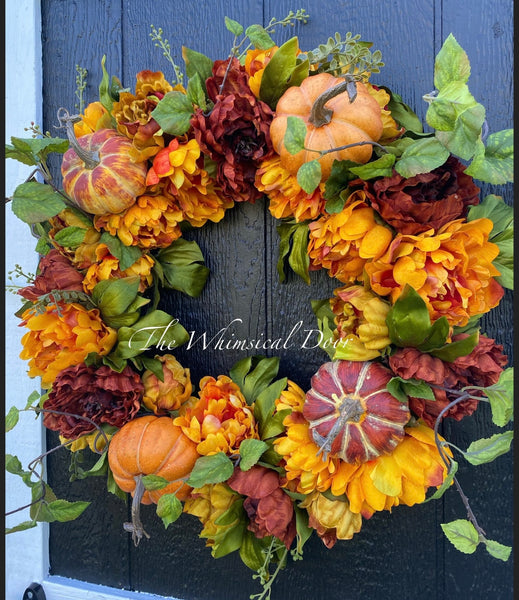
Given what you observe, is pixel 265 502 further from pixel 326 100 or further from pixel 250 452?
pixel 326 100

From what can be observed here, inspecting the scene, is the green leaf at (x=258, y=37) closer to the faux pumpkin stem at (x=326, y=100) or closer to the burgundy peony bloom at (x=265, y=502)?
the faux pumpkin stem at (x=326, y=100)

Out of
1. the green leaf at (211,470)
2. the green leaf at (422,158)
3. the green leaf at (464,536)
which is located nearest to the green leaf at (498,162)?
the green leaf at (422,158)

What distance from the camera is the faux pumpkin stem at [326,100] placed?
0.62 m

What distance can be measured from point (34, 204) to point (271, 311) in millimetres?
402

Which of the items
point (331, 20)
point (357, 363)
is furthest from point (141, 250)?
point (331, 20)

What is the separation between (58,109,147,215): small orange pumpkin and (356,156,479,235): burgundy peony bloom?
0.35 m

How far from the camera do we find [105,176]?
0.76 m

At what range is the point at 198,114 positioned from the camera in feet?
2.43

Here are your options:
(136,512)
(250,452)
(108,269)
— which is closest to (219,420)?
(250,452)

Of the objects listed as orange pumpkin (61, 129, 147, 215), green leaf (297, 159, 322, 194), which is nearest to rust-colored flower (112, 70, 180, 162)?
orange pumpkin (61, 129, 147, 215)

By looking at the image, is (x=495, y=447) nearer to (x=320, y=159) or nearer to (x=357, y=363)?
(x=357, y=363)

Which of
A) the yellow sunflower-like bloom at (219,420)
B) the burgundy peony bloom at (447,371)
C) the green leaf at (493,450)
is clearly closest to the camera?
the green leaf at (493,450)

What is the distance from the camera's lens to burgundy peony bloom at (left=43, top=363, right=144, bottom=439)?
0.79 meters

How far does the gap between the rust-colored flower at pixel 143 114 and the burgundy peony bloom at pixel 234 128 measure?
7 cm
